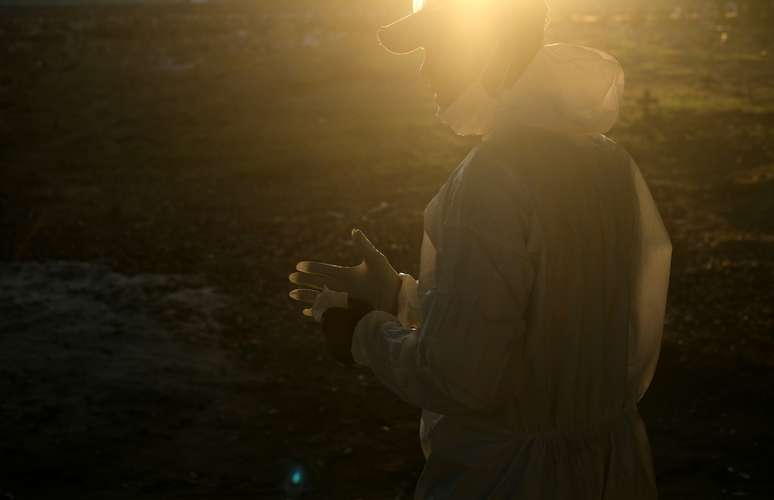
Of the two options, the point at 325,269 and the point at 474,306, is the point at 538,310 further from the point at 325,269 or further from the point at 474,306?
the point at 325,269

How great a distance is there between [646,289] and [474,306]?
0.53m

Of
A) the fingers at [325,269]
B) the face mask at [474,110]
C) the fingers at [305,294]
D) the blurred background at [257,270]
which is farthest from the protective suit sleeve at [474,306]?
the blurred background at [257,270]

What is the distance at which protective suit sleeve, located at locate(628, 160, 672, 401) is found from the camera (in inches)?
79.0

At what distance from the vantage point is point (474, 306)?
1660 millimetres

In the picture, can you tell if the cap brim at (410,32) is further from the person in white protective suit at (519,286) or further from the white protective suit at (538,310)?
the white protective suit at (538,310)

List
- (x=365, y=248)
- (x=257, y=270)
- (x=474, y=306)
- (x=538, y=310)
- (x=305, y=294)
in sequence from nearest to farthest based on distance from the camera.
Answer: (x=474, y=306)
(x=538, y=310)
(x=365, y=248)
(x=305, y=294)
(x=257, y=270)


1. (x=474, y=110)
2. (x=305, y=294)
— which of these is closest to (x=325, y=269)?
(x=305, y=294)

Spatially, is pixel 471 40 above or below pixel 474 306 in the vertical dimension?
above

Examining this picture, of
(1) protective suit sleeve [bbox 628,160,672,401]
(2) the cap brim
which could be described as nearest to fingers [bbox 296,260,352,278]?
(2) the cap brim

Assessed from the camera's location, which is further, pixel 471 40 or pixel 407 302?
pixel 407 302

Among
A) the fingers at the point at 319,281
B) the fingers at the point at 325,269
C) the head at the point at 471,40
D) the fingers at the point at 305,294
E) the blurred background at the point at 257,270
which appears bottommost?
the blurred background at the point at 257,270

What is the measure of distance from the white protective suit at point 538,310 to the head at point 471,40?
0.16 ft

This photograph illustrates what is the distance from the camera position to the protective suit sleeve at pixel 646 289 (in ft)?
6.59

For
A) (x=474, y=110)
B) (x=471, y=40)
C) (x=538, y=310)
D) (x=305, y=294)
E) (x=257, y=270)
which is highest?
(x=471, y=40)
